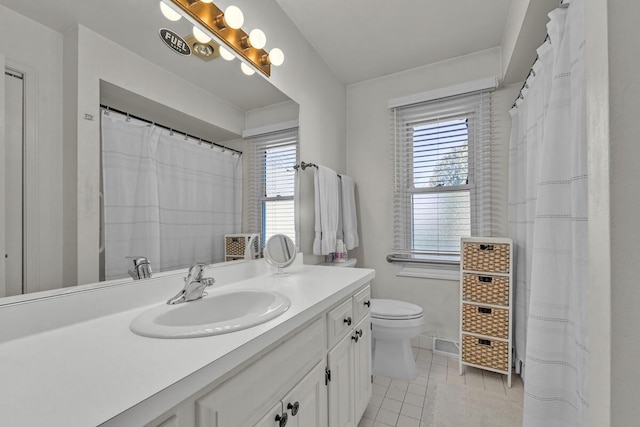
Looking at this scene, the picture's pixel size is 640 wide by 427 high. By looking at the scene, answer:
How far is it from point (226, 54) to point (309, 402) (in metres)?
1.51

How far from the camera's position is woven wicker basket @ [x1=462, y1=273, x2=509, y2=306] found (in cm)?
188

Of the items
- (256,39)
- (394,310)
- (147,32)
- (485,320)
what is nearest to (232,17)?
(256,39)

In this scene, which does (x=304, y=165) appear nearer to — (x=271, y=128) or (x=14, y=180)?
(x=271, y=128)

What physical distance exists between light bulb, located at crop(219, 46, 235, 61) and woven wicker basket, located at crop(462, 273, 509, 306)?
78.1 inches

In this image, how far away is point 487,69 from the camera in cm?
223

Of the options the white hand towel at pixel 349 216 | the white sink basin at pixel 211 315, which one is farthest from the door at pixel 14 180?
the white hand towel at pixel 349 216

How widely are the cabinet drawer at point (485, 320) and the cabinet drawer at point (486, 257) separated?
270mm

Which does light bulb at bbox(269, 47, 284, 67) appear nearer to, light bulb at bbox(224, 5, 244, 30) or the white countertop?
light bulb at bbox(224, 5, 244, 30)

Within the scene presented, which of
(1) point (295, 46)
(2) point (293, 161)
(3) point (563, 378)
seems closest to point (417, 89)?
(1) point (295, 46)

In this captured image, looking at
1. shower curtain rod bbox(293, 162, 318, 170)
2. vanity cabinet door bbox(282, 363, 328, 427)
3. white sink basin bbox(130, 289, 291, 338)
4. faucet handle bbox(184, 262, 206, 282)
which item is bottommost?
vanity cabinet door bbox(282, 363, 328, 427)

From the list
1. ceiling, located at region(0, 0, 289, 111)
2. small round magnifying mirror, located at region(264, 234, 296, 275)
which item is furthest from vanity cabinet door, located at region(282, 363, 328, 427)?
ceiling, located at region(0, 0, 289, 111)

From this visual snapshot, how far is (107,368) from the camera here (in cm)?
54

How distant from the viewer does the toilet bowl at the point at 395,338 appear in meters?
1.91

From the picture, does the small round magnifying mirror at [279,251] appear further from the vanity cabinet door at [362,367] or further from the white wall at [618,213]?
the white wall at [618,213]
